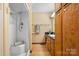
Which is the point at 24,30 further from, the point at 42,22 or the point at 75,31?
the point at 75,31

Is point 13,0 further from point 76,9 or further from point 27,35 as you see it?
point 27,35

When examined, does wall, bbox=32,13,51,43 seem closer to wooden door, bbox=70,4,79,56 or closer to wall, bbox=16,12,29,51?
wall, bbox=16,12,29,51

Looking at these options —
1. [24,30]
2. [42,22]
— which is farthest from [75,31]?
[42,22]

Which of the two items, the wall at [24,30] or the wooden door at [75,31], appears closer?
the wooden door at [75,31]

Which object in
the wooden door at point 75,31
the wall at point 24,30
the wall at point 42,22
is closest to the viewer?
the wooden door at point 75,31

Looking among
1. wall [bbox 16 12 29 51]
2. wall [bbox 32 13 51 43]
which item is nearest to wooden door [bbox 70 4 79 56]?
wall [bbox 16 12 29 51]

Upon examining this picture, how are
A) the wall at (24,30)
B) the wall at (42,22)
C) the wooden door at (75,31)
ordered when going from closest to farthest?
the wooden door at (75,31)
the wall at (24,30)
the wall at (42,22)

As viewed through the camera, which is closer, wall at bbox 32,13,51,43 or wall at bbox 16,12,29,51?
wall at bbox 16,12,29,51

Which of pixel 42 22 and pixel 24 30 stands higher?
pixel 42 22

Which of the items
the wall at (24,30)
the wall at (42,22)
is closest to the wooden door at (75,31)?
the wall at (24,30)

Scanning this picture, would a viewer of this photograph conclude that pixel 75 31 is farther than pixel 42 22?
No

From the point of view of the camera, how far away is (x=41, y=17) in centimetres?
574

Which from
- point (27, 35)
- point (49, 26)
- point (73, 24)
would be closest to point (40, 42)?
point (49, 26)

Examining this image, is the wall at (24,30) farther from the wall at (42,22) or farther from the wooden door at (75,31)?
the wooden door at (75,31)
